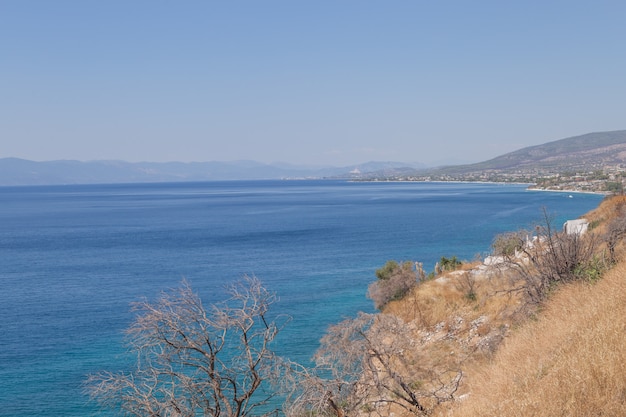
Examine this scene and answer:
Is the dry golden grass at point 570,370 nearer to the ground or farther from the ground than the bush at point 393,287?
farther from the ground

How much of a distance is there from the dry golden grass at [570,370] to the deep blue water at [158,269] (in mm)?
10431

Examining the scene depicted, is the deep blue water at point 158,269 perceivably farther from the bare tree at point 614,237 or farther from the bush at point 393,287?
the bush at point 393,287

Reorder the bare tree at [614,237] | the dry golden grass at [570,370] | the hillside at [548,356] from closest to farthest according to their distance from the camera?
the dry golden grass at [570,370], the hillside at [548,356], the bare tree at [614,237]

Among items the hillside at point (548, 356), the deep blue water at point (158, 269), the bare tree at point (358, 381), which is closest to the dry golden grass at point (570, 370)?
the hillside at point (548, 356)

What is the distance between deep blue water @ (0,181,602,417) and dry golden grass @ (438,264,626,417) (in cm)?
1043

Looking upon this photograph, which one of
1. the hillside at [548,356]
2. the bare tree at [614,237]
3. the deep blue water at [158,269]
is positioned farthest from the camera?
the deep blue water at [158,269]

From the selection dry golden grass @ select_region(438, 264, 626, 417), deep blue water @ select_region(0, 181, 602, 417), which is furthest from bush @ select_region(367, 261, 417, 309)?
dry golden grass @ select_region(438, 264, 626, 417)

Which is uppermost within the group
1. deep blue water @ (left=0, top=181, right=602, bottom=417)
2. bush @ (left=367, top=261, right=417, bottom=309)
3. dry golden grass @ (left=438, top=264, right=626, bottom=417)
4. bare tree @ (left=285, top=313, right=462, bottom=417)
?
dry golden grass @ (left=438, top=264, right=626, bottom=417)

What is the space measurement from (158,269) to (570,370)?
4448 centimetres

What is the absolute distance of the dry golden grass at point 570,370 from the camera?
5949mm

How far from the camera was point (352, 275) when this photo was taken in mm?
41875

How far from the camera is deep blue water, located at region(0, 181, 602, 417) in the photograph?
23.8 metres

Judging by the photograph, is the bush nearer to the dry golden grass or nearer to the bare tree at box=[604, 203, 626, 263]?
the bare tree at box=[604, 203, 626, 263]

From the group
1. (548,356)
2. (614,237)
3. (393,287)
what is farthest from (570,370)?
(393,287)
